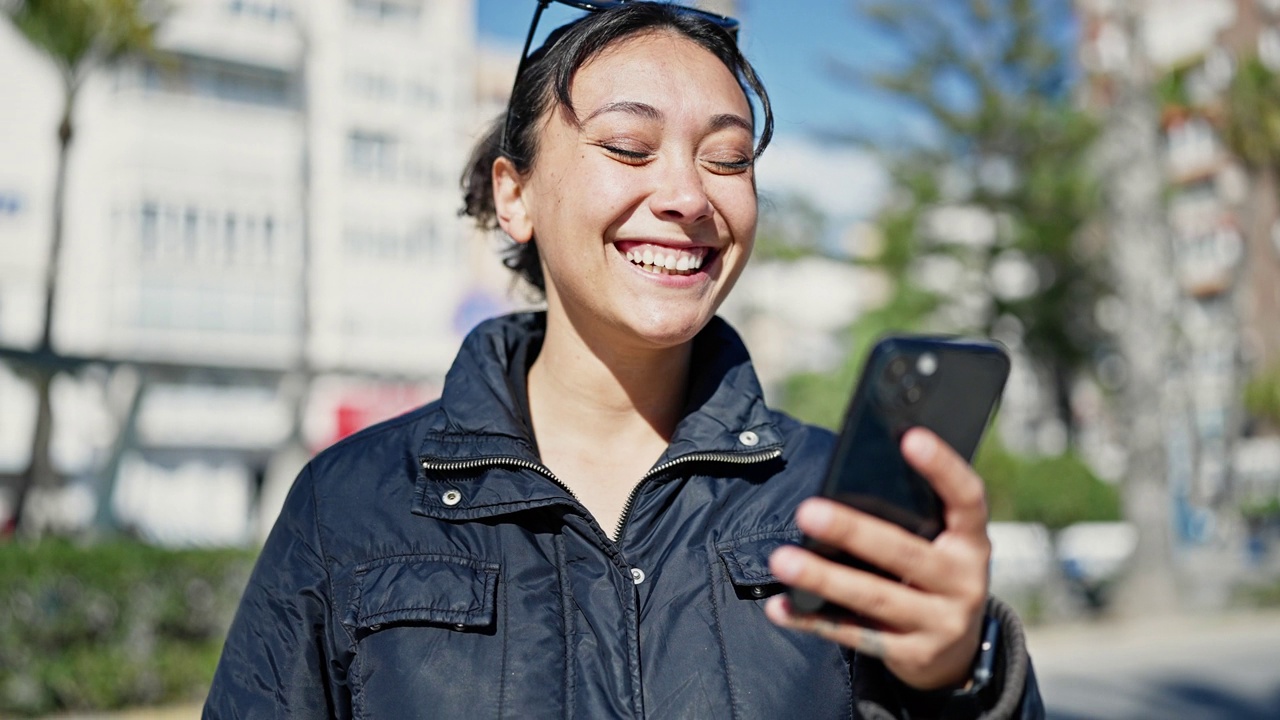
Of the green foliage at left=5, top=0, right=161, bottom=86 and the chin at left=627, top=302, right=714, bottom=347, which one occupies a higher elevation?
the green foliage at left=5, top=0, right=161, bottom=86

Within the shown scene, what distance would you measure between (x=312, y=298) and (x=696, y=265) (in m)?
30.3

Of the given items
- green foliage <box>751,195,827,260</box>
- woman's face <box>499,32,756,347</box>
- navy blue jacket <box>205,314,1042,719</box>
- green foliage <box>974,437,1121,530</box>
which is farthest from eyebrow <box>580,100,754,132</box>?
green foliage <box>751,195,827,260</box>

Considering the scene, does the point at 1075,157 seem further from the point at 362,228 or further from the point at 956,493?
the point at 956,493

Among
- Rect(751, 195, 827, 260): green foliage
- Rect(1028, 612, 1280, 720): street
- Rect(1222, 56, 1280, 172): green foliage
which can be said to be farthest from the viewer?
Rect(751, 195, 827, 260): green foliage

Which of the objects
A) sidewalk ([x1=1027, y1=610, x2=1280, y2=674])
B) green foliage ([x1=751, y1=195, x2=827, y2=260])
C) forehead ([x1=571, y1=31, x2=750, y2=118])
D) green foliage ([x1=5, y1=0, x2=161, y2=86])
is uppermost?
green foliage ([x1=5, y1=0, x2=161, y2=86])

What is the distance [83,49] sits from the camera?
1309 centimetres

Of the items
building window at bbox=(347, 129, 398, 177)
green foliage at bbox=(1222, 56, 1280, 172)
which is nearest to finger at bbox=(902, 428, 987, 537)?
green foliage at bbox=(1222, 56, 1280, 172)

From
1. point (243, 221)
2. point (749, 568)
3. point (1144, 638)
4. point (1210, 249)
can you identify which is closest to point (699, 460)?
point (749, 568)

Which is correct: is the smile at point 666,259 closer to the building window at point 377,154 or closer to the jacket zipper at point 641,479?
the jacket zipper at point 641,479

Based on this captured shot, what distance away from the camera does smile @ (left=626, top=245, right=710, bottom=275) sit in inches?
76.0

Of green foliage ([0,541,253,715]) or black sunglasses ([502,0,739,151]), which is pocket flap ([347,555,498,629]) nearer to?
black sunglasses ([502,0,739,151])

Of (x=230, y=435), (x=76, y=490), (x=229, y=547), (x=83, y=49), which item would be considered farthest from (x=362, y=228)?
(x=229, y=547)

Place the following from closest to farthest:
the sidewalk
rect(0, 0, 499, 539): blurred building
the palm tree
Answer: the palm tree < the sidewalk < rect(0, 0, 499, 539): blurred building

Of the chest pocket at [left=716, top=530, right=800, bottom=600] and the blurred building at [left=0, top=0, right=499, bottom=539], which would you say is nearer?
the chest pocket at [left=716, top=530, right=800, bottom=600]
